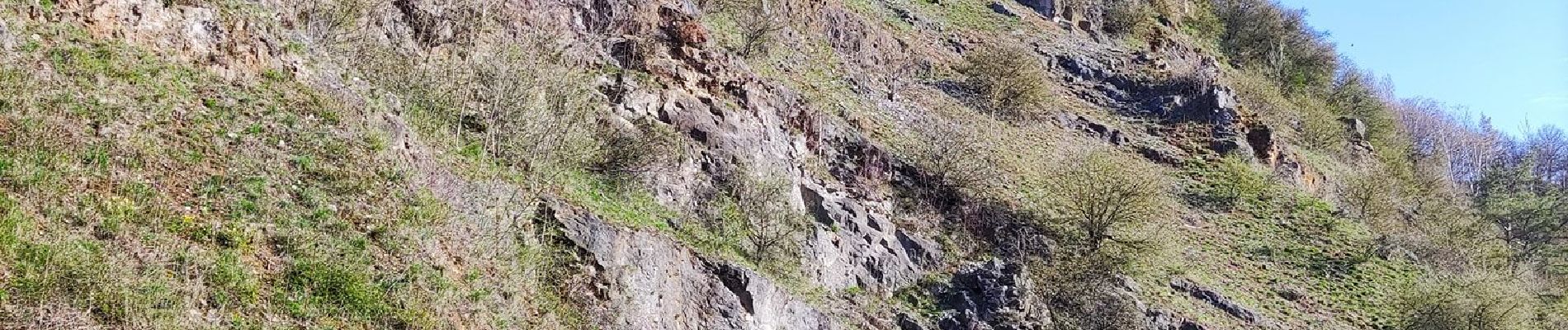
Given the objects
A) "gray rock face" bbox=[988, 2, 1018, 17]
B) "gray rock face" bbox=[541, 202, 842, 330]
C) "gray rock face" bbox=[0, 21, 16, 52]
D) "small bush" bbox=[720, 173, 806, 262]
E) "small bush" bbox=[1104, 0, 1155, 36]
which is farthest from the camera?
"small bush" bbox=[1104, 0, 1155, 36]

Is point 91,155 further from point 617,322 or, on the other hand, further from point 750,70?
point 750,70

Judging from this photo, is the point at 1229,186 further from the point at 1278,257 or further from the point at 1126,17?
the point at 1126,17

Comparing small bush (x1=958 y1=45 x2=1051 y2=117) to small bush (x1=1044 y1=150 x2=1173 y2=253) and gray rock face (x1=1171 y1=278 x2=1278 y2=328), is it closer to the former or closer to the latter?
small bush (x1=1044 y1=150 x2=1173 y2=253)

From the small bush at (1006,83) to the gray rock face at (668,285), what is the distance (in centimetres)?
1841

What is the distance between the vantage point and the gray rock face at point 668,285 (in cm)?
1312

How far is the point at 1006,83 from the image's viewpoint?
32281mm

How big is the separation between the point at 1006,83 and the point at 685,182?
18.4m

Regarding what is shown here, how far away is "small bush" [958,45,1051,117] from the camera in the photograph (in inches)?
1268

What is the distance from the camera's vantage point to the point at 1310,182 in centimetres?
3591

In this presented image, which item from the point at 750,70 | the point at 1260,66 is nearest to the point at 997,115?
the point at 750,70

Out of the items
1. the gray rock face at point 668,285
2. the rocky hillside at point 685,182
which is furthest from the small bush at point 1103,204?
the gray rock face at point 668,285

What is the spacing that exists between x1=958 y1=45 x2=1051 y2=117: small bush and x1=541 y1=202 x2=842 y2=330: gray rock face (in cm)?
1841

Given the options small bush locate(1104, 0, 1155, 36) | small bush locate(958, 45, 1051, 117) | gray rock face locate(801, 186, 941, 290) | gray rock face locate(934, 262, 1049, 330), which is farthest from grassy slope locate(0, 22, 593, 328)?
small bush locate(1104, 0, 1155, 36)

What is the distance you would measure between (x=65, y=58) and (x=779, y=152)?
44.4 ft
